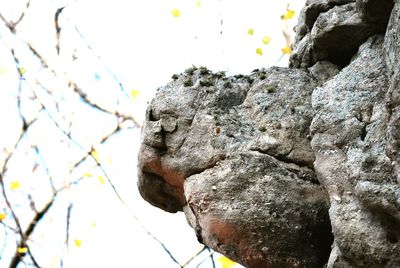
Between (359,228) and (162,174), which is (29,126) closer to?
(162,174)

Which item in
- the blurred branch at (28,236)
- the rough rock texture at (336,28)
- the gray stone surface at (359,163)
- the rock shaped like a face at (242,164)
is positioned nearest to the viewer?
the gray stone surface at (359,163)

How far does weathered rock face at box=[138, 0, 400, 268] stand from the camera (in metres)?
2.95

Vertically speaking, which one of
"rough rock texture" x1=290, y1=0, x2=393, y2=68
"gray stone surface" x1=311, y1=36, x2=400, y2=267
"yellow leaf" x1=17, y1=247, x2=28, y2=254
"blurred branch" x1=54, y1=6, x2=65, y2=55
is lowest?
"gray stone surface" x1=311, y1=36, x2=400, y2=267

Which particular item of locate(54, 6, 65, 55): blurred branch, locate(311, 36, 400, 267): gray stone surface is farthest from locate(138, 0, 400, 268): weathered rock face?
locate(54, 6, 65, 55): blurred branch

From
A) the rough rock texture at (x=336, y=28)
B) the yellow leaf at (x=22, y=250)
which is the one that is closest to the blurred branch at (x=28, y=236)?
the yellow leaf at (x=22, y=250)

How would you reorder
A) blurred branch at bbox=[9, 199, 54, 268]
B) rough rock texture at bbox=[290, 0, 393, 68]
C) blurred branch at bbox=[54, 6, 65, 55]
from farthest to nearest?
blurred branch at bbox=[54, 6, 65, 55], blurred branch at bbox=[9, 199, 54, 268], rough rock texture at bbox=[290, 0, 393, 68]

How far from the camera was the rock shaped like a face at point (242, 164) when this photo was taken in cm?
342

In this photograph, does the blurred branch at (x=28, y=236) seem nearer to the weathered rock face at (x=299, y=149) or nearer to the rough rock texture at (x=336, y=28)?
the weathered rock face at (x=299, y=149)

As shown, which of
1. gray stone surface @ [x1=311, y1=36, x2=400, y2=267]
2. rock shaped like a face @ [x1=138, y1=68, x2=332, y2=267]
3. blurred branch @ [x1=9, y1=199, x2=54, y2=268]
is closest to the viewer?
gray stone surface @ [x1=311, y1=36, x2=400, y2=267]

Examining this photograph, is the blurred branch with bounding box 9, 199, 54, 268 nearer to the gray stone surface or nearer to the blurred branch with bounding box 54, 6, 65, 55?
the blurred branch with bounding box 54, 6, 65, 55

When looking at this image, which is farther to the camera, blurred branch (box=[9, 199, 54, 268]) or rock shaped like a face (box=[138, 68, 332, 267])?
blurred branch (box=[9, 199, 54, 268])

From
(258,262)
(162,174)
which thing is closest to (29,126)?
(162,174)

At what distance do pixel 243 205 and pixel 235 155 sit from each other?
0.29 metres

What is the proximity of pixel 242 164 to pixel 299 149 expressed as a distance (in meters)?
0.29
